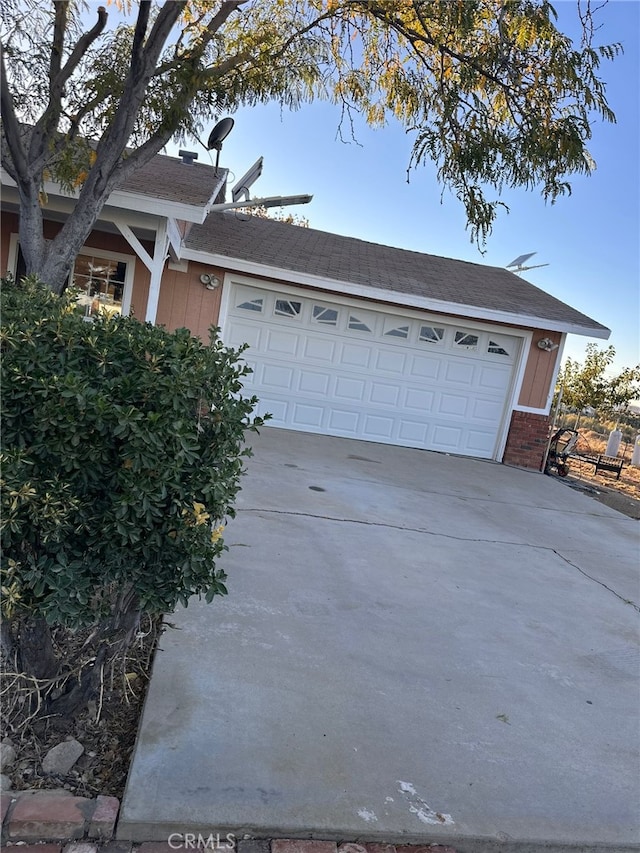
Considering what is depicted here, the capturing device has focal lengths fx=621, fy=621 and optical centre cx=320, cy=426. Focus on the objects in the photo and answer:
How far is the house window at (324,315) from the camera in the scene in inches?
414

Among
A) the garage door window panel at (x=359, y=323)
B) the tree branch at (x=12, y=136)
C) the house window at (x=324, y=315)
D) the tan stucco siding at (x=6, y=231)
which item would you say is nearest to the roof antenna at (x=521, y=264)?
the garage door window panel at (x=359, y=323)

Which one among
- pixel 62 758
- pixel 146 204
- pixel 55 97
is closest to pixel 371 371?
pixel 146 204

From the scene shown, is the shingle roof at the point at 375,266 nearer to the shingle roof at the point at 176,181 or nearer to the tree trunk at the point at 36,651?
the shingle roof at the point at 176,181

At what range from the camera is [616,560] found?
6113 mm

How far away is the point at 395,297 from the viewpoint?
1022 cm

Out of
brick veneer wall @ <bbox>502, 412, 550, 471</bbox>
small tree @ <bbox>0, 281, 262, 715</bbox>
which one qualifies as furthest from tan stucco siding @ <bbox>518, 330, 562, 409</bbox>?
small tree @ <bbox>0, 281, 262, 715</bbox>

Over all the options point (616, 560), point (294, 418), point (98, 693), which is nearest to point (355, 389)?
point (294, 418)

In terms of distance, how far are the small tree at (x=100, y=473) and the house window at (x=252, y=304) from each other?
798 cm

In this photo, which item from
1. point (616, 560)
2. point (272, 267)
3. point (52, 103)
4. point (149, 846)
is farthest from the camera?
point (272, 267)

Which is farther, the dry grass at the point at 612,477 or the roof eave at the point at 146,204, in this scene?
the dry grass at the point at 612,477

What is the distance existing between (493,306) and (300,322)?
3.33m

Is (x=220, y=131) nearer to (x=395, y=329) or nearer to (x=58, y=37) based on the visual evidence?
(x=58, y=37)

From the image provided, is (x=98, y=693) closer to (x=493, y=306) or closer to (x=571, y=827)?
(x=571, y=827)

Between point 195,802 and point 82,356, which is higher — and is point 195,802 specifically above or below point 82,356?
below
